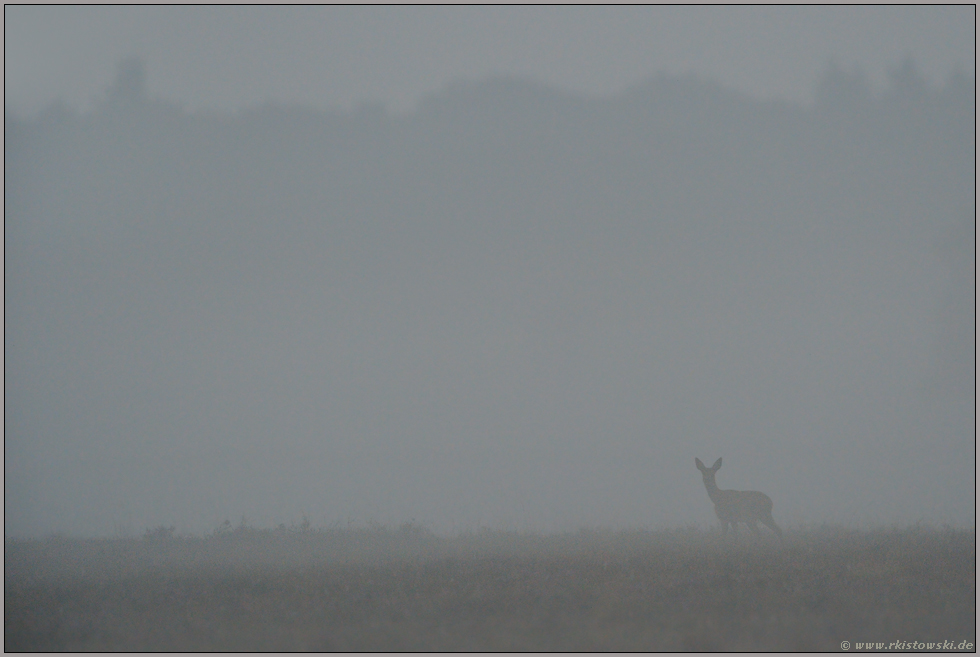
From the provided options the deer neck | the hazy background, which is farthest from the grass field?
the hazy background

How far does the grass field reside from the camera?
24.5 feet

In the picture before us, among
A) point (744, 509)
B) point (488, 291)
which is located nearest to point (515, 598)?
point (744, 509)

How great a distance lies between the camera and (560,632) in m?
7.58

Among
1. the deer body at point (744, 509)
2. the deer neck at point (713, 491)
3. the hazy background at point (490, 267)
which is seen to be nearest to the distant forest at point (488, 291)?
the hazy background at point (490, 267)

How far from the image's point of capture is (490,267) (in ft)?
85.8

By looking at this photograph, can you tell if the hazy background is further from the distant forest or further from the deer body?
the deer body

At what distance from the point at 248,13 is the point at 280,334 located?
11.9 metres

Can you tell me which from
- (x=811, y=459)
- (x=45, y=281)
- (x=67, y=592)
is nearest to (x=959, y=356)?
(x=811, y=459)

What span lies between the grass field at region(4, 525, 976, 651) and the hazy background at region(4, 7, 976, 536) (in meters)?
4.96

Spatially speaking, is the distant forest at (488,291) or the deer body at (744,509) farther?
the distant forest at (488,291)

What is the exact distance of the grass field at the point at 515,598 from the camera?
24.5ft

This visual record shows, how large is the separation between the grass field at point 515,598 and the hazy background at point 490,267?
496 cm

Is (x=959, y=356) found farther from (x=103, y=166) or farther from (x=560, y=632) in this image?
(x=103, y=166)

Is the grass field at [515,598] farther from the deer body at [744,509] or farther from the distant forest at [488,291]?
the distant forest at [488,291]
